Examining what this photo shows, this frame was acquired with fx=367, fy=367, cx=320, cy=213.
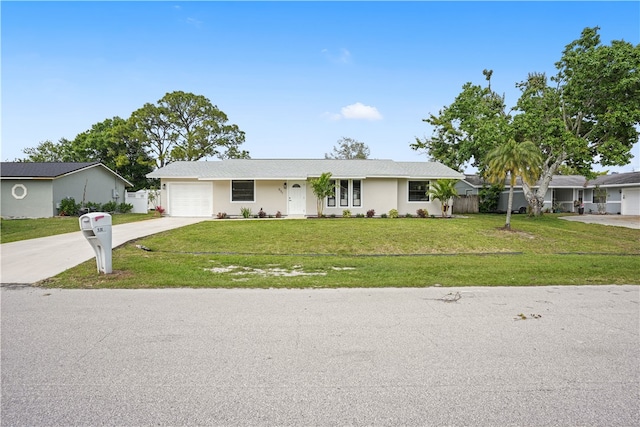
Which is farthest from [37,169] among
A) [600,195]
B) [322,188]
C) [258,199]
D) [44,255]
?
[600,195]

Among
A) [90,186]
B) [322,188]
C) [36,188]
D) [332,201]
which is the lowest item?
[332,201]

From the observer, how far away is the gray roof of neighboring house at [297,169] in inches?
840

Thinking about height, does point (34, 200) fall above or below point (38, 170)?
below

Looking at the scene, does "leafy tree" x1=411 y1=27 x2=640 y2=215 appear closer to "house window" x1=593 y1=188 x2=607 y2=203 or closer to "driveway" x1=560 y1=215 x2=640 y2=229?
"driveway" x1=560 y1=215 x2=640 y2=229

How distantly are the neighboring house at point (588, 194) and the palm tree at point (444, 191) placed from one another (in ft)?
40.5

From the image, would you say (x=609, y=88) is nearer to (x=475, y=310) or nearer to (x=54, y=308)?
(x=475, y=310)

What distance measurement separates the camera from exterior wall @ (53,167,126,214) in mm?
22391

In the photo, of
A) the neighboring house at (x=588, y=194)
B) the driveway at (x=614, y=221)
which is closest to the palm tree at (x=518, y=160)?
the driveway at (x=614, y=221)

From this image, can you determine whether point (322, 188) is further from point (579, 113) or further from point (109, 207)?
point (579, 113)

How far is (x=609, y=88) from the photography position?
840 inches

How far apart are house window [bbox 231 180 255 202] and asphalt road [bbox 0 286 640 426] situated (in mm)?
16010

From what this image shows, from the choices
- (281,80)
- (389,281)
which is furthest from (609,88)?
(389,281)

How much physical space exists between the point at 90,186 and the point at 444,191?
75.9ft

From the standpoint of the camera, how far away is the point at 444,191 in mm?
21266
